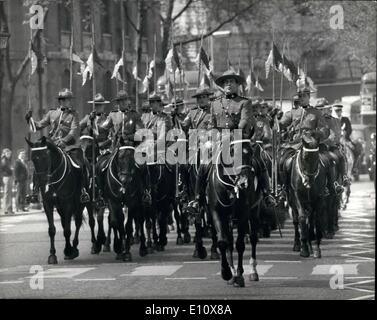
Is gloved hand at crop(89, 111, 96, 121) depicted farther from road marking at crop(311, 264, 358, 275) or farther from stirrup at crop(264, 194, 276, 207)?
road marking at crop(311, 264, 358, 275)

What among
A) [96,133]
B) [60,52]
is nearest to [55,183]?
[96,133]

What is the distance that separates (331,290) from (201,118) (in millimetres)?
5632

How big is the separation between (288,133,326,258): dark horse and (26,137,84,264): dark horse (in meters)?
3.50

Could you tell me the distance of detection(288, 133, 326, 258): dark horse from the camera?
1998cm

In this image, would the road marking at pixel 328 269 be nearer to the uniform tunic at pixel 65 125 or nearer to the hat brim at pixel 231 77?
the hat brim at pixel 231 77

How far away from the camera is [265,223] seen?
24.0m

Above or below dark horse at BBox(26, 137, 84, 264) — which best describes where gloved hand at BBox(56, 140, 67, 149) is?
above

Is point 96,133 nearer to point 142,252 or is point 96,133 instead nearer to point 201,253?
point 142,252

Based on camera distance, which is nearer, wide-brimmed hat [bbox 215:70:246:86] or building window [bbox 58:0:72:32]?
wide-brimmed hat [bbox 215:70:246:86]

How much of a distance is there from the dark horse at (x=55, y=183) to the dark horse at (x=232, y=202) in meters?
3.92

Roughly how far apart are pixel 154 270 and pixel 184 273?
0.74 metres

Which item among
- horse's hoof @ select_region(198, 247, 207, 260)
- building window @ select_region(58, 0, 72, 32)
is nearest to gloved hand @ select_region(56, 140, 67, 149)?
horse's hoof @ select_region(198, 247, 207, 260)

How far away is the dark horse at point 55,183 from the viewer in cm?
1956
